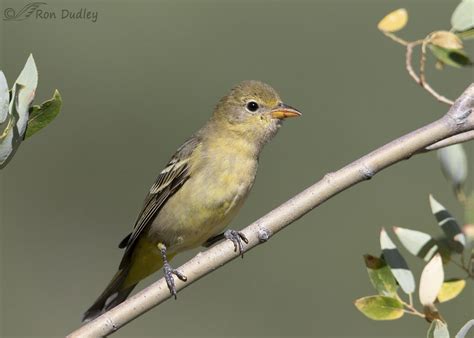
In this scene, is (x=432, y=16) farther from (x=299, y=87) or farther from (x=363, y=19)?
(x=299, y=87)

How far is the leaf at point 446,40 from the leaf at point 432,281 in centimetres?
70

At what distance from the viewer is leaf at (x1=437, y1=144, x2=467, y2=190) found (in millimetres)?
2438

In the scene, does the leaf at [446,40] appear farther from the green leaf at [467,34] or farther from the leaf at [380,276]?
the leaf at [380,276]

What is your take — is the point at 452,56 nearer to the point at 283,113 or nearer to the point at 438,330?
the point at 438,330

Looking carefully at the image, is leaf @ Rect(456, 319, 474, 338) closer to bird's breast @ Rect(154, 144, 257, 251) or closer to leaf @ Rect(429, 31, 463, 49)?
leaf @ Rect(429, 31, 463, 49)

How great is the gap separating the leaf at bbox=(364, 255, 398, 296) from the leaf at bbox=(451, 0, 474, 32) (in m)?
0.81

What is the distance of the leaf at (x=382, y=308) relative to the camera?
7.45ft

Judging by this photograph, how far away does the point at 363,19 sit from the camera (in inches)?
394

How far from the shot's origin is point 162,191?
4.04m

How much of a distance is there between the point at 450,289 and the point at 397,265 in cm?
17

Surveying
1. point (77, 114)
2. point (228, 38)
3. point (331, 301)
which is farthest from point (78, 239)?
point (228, 38)

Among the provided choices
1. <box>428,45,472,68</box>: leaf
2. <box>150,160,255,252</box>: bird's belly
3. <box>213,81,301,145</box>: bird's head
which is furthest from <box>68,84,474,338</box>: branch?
<box>213,81,301,145</box>: bird's head

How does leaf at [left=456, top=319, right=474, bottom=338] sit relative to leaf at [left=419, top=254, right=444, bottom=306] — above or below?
below

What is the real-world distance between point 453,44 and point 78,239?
5.45 meters
